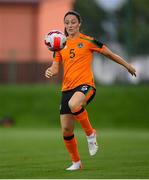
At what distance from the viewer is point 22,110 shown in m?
31.0

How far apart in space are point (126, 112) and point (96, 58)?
17909 mm

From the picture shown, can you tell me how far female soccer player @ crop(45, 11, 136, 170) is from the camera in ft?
43.1

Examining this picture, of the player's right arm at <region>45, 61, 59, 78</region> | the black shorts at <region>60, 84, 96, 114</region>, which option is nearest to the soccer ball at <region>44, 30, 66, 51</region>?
the player's right arm at <region>45, 61, 59, 78</region>

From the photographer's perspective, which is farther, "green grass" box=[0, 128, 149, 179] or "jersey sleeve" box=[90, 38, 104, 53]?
"jersey sleeve" box=[90, 38, 104, 53]

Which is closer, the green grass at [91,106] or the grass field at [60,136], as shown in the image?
the grass field at [60,136]

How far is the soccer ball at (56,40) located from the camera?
43.3 ft

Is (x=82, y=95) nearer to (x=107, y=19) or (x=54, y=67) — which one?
(x=54, y=67)

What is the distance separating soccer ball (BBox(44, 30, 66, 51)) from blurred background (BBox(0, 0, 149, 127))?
53.4ft

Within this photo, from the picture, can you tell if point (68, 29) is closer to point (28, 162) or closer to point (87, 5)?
point (28, 162)

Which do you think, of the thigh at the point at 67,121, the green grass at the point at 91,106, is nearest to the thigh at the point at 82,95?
the thigh at the point at 67,121

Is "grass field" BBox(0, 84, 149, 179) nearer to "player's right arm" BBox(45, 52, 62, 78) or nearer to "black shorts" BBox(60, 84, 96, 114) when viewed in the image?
"black shorts" BBox(60, 84, 96, 114)

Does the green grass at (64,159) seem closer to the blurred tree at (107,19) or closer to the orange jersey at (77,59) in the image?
the orange jersey at (77,59)

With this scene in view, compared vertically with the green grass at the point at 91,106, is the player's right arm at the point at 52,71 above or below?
above

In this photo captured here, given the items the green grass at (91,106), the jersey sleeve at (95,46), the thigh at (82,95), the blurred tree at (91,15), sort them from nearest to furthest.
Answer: the thigh at (82,95) → the jersey sleeve at (95,46) → the green grass at (91,106) → the blurred tree at (91,15)
